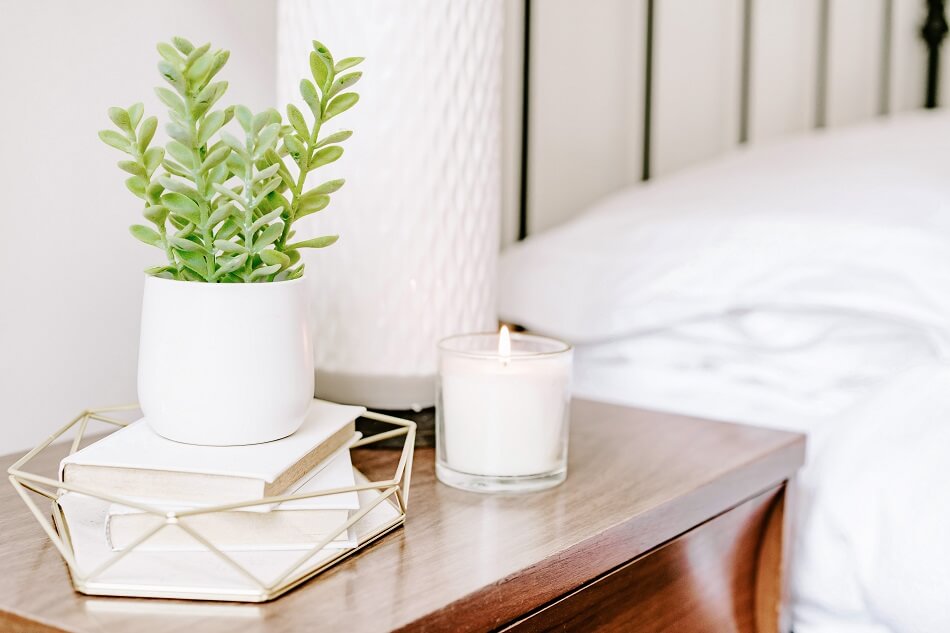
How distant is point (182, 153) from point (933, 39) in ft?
5.05

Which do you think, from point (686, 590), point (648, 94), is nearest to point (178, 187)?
point (686, 590)

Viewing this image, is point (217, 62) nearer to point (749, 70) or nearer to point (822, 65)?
point (749, 70)

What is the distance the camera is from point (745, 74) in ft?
4.59

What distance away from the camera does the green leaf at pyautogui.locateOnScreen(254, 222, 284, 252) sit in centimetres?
44

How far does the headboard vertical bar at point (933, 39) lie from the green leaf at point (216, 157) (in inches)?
59.8

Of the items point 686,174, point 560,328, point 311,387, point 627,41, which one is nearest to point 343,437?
point 311,387

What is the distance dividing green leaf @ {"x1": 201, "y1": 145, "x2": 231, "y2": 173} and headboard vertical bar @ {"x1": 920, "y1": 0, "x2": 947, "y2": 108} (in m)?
1.52

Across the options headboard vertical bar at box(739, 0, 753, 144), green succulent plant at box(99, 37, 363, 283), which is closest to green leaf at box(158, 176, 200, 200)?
green succulent plant at box(99, 37, 363, 283)

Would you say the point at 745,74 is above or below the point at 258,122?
above

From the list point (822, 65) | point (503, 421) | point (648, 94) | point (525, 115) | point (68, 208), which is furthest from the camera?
point (822, 65)

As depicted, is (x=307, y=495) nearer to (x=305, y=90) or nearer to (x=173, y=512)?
(x=173, y=512)

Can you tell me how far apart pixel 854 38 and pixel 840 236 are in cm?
94

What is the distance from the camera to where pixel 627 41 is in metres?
1.21

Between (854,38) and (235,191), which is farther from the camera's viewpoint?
(854,38)
